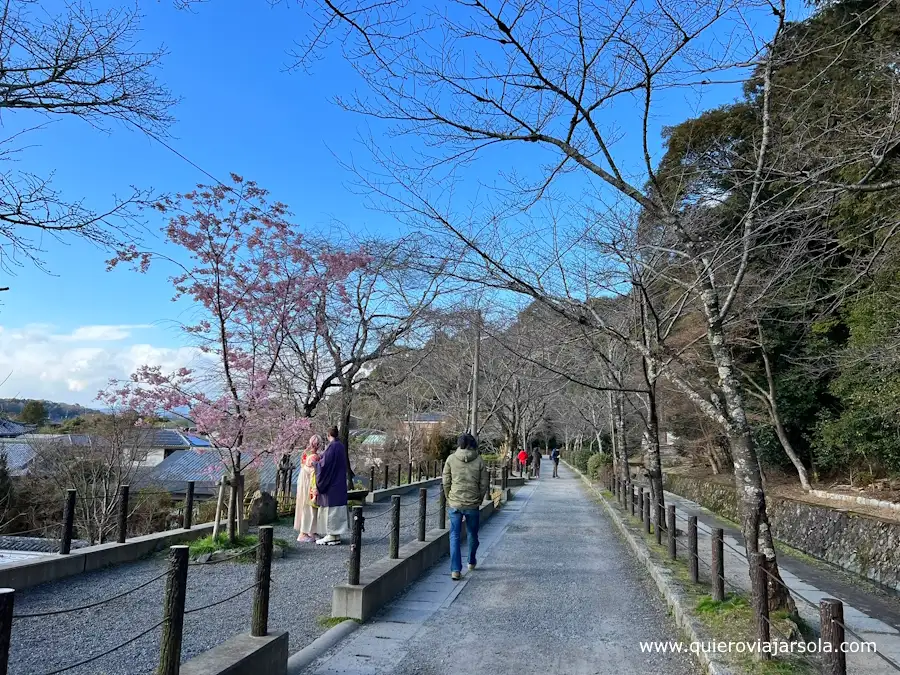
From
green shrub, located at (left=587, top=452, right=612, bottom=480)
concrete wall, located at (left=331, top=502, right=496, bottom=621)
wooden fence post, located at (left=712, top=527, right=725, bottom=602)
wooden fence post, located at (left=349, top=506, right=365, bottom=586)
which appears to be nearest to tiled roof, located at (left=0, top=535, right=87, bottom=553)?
concrete wall, located at (left=331, top=502, right=496, bottom=621)

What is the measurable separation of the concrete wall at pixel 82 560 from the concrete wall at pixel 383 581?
3.38 meters

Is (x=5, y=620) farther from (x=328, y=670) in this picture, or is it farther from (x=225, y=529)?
(x=225, y=529)

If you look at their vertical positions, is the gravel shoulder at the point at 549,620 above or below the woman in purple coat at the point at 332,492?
below

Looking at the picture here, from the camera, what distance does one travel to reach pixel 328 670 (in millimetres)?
4238

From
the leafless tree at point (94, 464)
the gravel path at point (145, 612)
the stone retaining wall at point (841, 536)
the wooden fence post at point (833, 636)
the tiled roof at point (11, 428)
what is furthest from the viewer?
the tiled roof at point (11, 428)

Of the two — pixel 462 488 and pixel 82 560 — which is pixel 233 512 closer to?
pixel 82 560

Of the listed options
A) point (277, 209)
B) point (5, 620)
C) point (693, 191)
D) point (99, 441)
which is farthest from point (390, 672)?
point (99, 441)

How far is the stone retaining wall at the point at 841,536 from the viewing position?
9808 millimetres

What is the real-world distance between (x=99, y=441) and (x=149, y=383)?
53.6 ft

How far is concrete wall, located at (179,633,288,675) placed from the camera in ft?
11.0

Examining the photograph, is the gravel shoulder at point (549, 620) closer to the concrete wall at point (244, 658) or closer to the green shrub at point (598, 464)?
the concrete wall at point (244, 658)

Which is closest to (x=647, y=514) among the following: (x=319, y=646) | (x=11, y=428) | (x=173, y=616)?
(x=319, y=646)

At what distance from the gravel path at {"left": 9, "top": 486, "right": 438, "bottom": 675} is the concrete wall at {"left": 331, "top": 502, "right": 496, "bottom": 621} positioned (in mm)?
307

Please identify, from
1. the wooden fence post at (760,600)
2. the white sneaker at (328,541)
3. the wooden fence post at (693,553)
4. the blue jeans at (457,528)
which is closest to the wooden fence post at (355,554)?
the blue jeans at (457,528)
